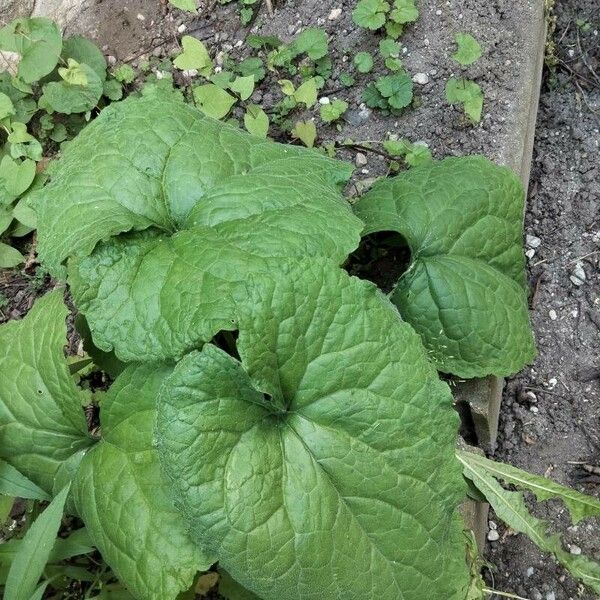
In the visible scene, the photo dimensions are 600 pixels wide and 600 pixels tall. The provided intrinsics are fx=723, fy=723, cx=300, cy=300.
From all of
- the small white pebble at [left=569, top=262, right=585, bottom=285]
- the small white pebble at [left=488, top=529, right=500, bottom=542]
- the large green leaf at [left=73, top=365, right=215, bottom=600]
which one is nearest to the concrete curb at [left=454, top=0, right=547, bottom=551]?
the small white pebble at [left=488, top=529, right=500, bottom=542]

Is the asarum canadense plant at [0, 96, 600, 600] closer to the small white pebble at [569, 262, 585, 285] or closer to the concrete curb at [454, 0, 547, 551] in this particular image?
the concrete curb at [454, 0, 547, 551]

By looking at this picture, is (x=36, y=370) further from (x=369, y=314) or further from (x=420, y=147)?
(x=420, y=147)

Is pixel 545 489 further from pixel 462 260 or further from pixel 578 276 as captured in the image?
pixel 578 276

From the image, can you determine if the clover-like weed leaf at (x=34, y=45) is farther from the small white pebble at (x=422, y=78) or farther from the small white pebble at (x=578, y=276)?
the small white pebble at (x=578, y=276)

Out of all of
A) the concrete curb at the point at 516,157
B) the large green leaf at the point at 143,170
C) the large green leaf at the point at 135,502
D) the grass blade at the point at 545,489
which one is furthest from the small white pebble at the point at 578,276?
the large green leaf at the point at 135,502

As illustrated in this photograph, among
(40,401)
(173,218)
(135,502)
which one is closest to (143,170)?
(173,218)
